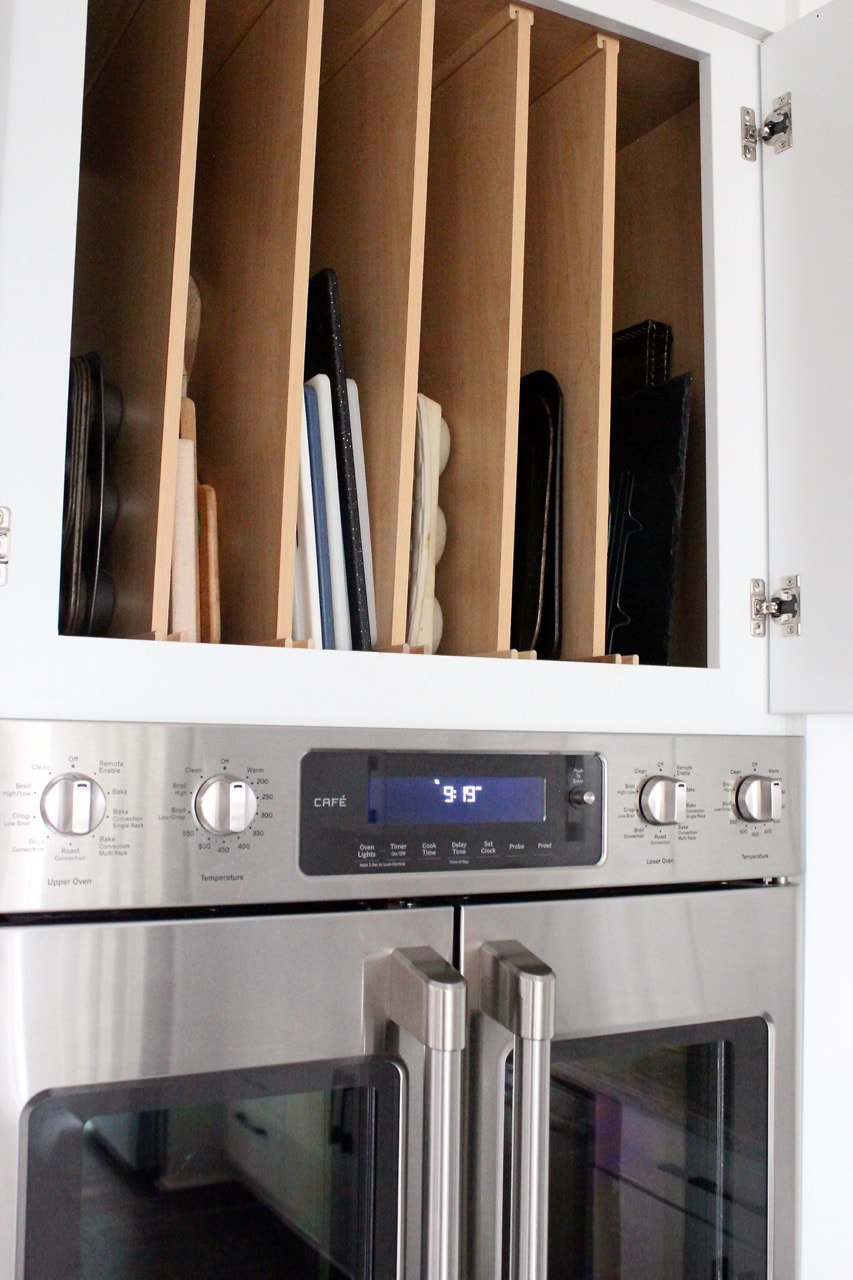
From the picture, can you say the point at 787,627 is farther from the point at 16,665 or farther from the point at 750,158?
the point at 16,665

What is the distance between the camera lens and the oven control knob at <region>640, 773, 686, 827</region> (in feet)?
3.25

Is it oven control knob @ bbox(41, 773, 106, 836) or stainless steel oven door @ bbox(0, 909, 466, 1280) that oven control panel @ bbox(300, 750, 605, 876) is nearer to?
stainless steel oven door @ bbox(0, 909, 466, 1280)

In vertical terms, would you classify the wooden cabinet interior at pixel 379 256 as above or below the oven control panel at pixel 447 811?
above

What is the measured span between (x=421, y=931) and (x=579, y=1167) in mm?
252

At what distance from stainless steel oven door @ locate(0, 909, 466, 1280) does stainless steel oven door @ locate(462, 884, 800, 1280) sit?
0.21 ft

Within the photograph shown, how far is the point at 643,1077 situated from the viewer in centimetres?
100

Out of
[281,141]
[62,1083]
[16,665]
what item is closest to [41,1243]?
[62,1083]

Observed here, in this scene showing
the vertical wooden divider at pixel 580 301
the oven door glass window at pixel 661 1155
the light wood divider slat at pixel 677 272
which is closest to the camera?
the oven door glass window at pixel 661 1155

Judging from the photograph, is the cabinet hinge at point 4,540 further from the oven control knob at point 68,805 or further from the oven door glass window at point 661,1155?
the oven door glass window at point 661,1155

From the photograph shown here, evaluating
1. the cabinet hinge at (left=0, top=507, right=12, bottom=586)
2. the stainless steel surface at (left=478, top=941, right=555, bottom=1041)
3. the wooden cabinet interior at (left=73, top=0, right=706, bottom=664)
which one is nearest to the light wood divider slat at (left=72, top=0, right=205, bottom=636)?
the wooden cabinet interior at (left=73, top=0, right=706, bottom=664)

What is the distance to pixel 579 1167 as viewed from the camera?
0.97 m

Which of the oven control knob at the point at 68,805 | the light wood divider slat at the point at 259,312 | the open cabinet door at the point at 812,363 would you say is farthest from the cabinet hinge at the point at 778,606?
the oven control knob at the point at 68,805

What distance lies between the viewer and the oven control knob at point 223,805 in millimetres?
810

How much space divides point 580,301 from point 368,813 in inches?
20.8
